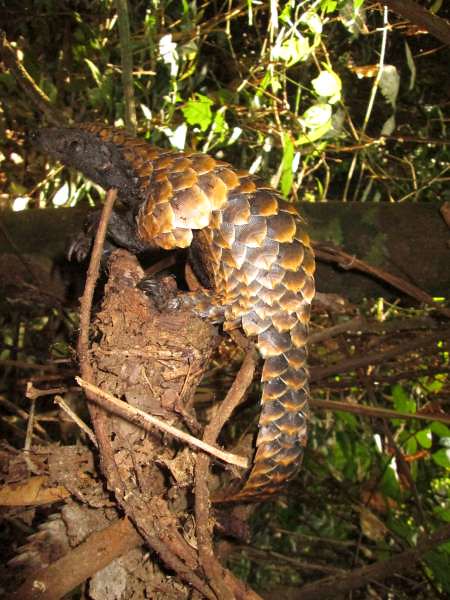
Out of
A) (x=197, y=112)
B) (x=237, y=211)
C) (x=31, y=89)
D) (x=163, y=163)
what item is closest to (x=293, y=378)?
(x=237, y=211)

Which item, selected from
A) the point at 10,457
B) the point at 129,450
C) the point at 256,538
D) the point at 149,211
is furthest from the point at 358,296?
the point at 256,538

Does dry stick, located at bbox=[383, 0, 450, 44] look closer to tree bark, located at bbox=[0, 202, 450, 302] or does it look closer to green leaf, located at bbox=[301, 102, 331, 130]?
tree bark, located at bbox=[0, 202, 450, 302]

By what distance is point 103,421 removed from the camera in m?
0.76

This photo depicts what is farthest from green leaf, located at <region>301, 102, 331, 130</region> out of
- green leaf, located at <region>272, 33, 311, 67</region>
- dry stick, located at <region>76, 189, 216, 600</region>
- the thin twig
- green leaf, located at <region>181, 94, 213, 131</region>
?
the thin twig

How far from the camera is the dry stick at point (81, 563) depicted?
72cm

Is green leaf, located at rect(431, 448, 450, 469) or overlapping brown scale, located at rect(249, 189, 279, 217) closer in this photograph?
overlapping brown scale, located at rect(249, 189, 279, 217)

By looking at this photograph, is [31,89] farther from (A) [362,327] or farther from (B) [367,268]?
A: (A) [362,327]

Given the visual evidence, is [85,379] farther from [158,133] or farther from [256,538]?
[256,538]

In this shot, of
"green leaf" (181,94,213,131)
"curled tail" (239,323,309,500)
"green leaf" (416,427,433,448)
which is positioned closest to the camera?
"curled tail" (239,323,309,500)

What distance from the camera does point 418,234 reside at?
59.8 inches

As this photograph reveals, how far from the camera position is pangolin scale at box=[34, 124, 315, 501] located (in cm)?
103

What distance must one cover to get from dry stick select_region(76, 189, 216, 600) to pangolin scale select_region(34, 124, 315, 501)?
287 mm

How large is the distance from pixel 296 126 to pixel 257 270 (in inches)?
51.8

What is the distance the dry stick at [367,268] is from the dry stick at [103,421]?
2.87ft
